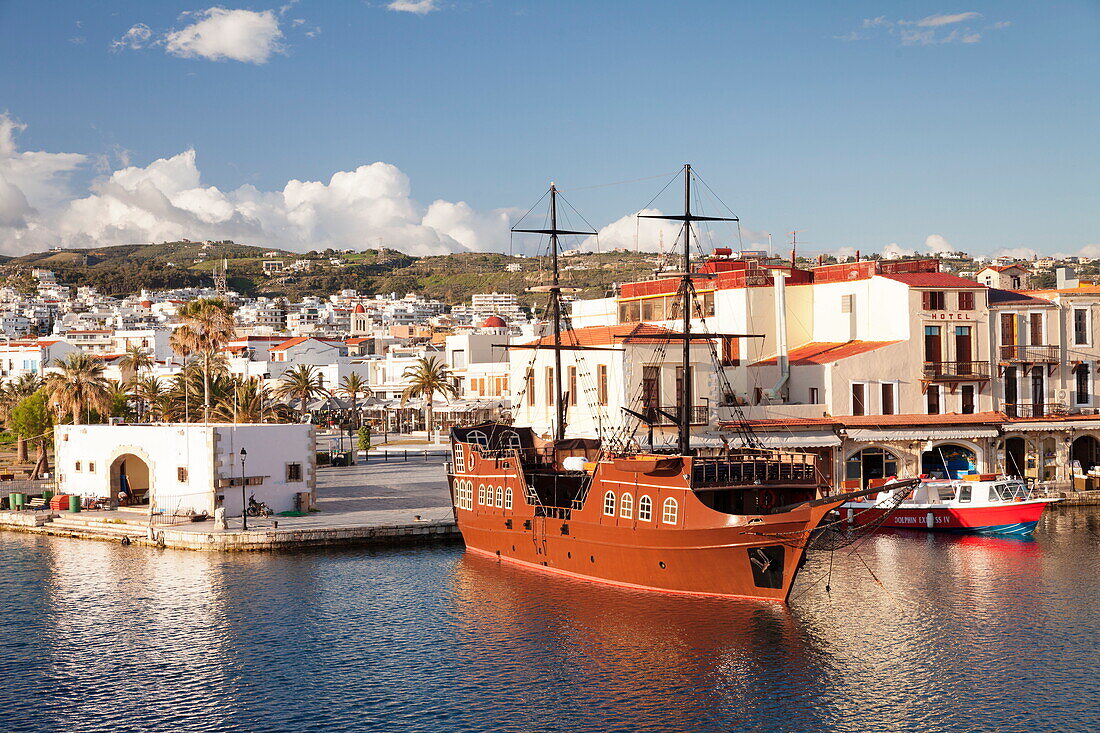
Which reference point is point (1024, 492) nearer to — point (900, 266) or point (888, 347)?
point (888, 347)

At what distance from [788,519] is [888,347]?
2287cm

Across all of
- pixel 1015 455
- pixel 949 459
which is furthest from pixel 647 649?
pixel 1015 455

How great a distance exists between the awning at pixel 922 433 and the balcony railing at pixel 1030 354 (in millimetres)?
4353

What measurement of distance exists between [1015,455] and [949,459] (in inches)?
178

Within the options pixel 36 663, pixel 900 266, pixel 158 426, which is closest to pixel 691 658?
pixel 36 663

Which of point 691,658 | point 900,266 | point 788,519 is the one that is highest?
point 900,266

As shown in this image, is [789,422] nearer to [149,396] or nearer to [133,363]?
[149,396]

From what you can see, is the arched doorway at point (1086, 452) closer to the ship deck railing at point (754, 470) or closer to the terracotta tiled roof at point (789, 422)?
the terracotta tiled roof at point (789, 422)

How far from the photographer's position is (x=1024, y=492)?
42844 millimetres

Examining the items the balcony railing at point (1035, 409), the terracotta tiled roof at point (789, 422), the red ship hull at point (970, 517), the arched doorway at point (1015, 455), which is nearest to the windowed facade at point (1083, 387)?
the balcony railing at point (1035, 409)

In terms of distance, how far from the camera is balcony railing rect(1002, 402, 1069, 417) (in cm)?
5284

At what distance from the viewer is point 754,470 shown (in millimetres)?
32531

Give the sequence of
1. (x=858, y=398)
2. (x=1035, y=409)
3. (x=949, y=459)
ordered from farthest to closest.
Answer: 1. (x=1035, y=409)
2. (x=949, y=459)
3. (x=858, y=398)

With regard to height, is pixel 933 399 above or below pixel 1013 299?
below
